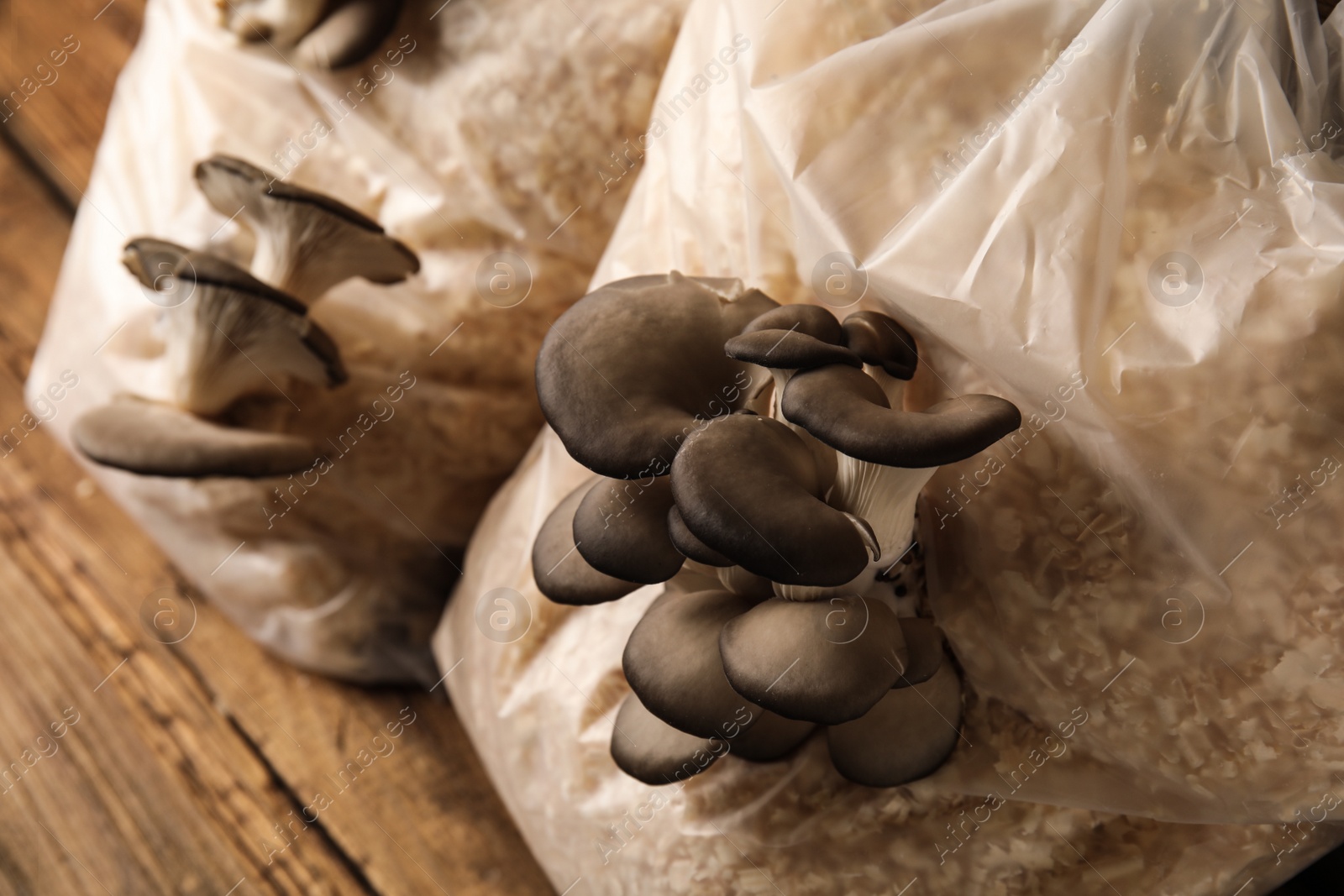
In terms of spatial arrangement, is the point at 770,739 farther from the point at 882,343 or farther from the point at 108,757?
the point at 108,757

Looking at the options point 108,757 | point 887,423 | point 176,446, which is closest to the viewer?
point 887,423

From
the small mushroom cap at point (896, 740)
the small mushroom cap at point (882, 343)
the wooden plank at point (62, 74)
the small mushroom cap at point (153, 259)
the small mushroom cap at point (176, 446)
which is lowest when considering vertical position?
Answer: the small mushroom cap at point (896, 740)

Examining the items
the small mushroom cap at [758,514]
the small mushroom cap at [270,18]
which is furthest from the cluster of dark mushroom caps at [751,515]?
the small mushroom cap at [270,18]

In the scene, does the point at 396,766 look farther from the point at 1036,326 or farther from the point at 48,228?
the point at 48,228

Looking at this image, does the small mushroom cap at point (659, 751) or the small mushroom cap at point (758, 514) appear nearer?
the small mushroom cap at point (758, 514)

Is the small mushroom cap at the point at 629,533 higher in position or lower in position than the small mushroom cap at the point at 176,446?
lower

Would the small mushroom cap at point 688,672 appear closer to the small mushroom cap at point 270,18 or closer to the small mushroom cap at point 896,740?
the small mushroom cap at point 896,740

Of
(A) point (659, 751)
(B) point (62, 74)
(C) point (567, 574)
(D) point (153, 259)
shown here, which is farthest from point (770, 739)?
(B) point (62, 74)
